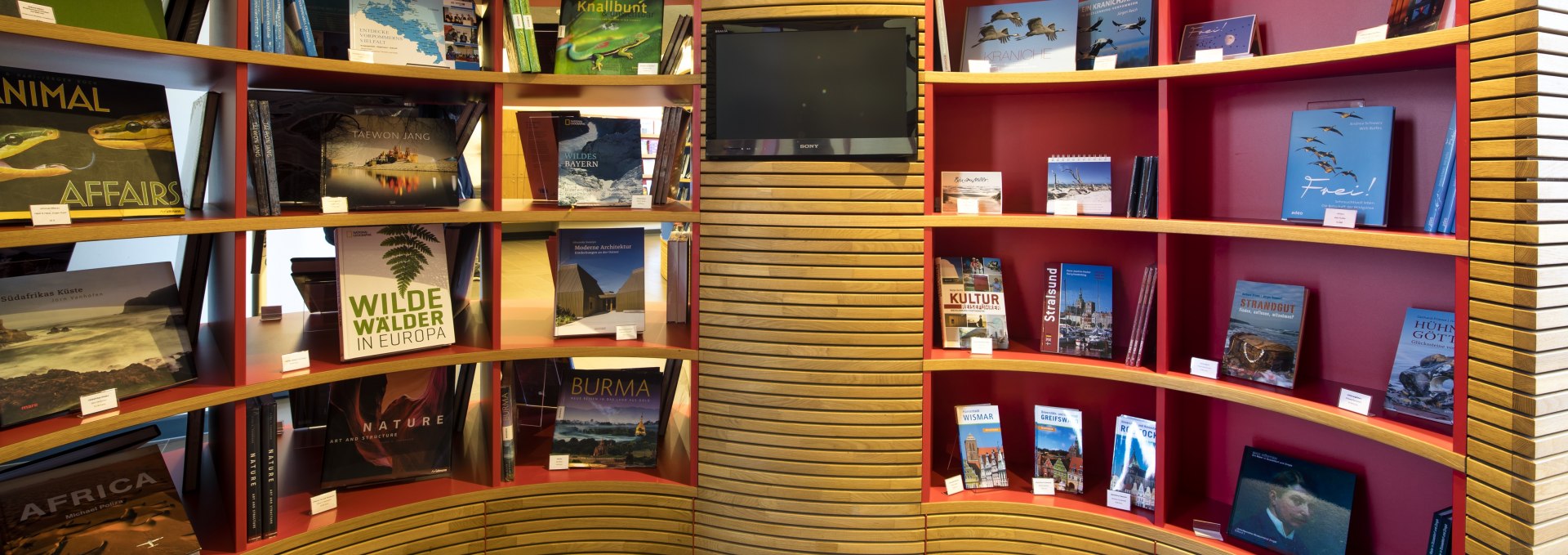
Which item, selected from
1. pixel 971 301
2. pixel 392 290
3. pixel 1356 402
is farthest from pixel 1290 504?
pixel 392 290

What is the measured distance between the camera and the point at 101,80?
95.0 inches

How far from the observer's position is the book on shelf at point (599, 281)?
126 inches

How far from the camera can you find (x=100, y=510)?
95.3 inches

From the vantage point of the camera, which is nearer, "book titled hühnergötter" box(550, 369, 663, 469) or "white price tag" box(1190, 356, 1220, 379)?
"white price tag" box(1190, 356, 1220, 379)

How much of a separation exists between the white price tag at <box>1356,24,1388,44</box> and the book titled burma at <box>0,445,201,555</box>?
→ 140 inches

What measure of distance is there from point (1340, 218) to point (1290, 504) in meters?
0.93

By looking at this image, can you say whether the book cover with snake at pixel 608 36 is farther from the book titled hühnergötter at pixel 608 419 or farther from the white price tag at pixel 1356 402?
the white price tag at pixel 1356 402

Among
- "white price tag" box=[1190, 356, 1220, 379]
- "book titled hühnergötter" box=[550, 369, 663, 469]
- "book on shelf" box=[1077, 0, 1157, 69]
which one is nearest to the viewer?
"white price tag" box=[1190, 356, 1220, 379]

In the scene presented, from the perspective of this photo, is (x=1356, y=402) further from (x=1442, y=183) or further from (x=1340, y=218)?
(x=1442, y=183)

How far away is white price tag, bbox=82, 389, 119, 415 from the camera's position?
7.55ft

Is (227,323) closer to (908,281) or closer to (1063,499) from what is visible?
(908,281)

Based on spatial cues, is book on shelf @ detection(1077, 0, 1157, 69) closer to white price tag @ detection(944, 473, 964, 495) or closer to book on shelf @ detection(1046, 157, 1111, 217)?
book on shelf @ detection(1046, 157, 1111, 217)

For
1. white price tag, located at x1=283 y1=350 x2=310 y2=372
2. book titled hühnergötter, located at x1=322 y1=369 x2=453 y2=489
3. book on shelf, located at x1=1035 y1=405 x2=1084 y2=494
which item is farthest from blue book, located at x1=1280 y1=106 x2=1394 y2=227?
white price tag, located at x1=283 y1=350 x2=310 y2=372

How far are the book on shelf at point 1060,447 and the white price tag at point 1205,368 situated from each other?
48cm
